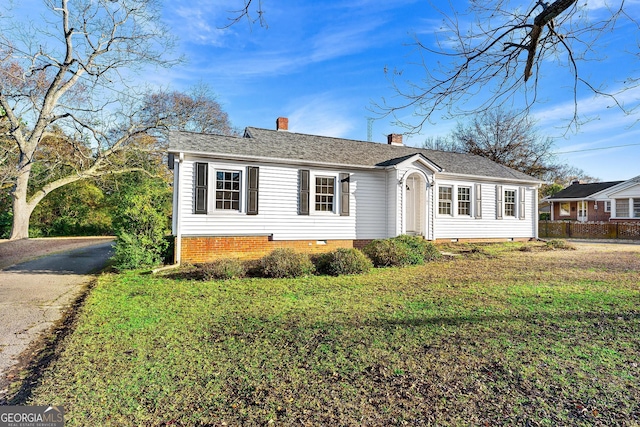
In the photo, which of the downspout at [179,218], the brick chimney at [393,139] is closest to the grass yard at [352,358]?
the downspout at [179,218]

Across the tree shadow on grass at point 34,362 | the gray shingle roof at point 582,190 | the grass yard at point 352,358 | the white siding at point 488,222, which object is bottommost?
the tree shadow on grass at point 34,362

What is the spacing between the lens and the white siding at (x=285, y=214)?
1059cm

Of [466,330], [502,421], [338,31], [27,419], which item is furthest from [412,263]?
[27,419]

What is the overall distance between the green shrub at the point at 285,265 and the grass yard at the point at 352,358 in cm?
176

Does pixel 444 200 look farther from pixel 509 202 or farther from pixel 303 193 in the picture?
pixel 303 193

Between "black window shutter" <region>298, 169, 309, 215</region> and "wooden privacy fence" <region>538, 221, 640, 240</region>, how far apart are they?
70.5 feet

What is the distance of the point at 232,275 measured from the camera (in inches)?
327

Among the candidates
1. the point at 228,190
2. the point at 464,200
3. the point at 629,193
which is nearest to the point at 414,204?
the point at 464,200

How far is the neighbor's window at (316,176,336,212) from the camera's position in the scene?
41.0 ft

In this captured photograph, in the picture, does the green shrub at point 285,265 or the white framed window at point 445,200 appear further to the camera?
the white framed window at point 445,200

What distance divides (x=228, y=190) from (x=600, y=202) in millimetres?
34337

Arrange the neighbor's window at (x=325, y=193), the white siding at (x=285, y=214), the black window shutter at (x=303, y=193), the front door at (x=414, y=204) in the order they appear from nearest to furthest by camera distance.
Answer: the white siding at (x=285, y=214) < the black window shutter at (x=303, y=193) < the neighbor's window at (x=325, y=193) < the front door at (x=414, y=204)

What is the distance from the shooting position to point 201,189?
10.5m

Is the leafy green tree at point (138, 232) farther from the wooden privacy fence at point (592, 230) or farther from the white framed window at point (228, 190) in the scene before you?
the wooden privacy fence at point (592, 230)
